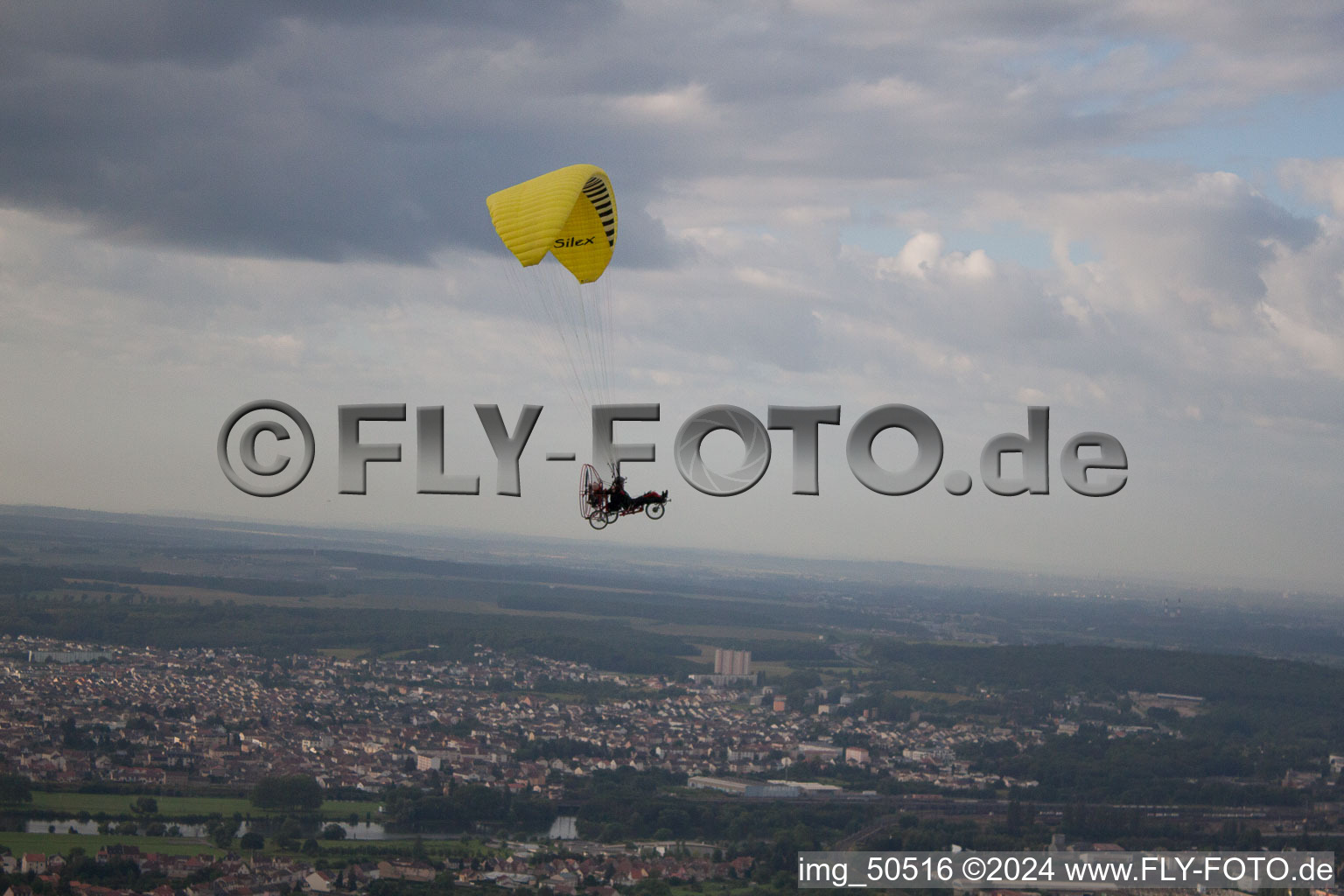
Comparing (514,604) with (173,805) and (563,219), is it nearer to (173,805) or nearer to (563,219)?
(173,805)

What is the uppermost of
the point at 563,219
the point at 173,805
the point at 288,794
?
the point at 563,219

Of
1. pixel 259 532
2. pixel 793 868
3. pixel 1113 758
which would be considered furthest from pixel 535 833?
pixel 259 532

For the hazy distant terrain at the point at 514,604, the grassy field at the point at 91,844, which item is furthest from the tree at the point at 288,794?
the hazy distant terrain at the point at 514,604

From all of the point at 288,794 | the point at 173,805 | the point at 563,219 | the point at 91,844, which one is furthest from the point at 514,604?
the point at 563,219

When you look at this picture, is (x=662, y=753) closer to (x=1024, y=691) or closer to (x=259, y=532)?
(x=1024, y=691)

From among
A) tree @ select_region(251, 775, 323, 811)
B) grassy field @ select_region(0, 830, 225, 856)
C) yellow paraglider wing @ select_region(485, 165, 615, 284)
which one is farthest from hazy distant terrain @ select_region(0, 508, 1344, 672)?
yellow paraglider wing @ select_region(485, 165, 615, 284)
